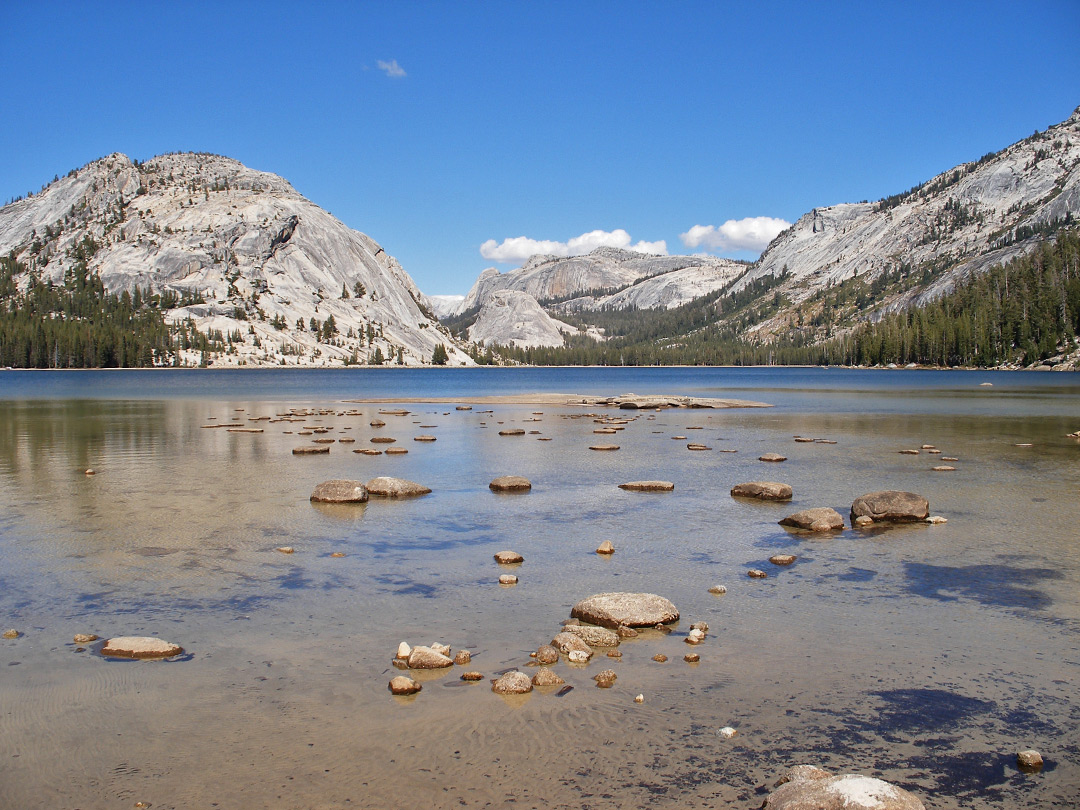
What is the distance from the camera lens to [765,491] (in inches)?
1014

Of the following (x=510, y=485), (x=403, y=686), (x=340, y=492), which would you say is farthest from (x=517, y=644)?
(x=510, y=485)

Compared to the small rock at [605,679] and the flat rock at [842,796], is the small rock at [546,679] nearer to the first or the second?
the small rock at [605,679]

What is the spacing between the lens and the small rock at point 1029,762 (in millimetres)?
8691

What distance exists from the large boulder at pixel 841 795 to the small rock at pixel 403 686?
16.1 ft

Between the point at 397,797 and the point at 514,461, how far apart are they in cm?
2828

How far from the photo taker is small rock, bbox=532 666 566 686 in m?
10.8

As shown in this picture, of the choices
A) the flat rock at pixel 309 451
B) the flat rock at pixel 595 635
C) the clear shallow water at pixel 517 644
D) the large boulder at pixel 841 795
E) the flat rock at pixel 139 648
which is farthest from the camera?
the flat rock at pixel 309 451

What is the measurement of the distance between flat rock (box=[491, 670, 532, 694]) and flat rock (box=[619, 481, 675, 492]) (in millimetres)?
17185

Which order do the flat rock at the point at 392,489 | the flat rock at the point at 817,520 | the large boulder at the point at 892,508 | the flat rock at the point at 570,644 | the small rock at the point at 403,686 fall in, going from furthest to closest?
1. the flat rock at the point at 392,489
2. the large boulder at the point at 892,508
3. the flat rock at the point at 817,520
4. the flat rock at the point at 570,644
5. the small rock at the point at 403,686

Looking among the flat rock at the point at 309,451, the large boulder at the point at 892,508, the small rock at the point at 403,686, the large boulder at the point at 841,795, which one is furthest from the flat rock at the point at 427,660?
the flat rock at the point at 309,451

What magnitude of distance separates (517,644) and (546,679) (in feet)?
5.34

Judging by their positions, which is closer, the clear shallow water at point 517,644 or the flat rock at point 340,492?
the clear shallow water at point 517,644

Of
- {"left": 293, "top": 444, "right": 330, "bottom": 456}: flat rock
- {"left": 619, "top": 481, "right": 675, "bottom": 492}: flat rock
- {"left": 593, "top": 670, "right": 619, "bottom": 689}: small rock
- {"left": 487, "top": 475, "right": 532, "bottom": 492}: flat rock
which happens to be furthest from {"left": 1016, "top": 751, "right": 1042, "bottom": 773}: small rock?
{"left": 293, "top": 444, "right": 330, "bottom": 456}: flat rock

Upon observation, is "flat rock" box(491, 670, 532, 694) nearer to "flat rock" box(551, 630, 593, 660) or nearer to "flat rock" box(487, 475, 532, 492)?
"flat rock" box(551, 630, 593, 660)
